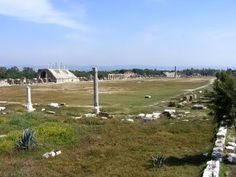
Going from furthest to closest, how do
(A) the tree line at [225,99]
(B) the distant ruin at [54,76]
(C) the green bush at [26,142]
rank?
(B) the distant ruin at [54,76] → (C) the green bush at [26,142] → (A) the tree line at [225,99]

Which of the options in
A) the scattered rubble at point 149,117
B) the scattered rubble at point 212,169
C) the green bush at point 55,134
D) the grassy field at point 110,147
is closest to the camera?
the scattered rubble at point 212,169

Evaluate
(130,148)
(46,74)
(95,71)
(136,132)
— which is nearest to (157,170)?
(130,148)

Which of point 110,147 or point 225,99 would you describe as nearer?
point 225,99

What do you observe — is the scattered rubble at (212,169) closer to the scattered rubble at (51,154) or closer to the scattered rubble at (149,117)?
the scattered rubble at (51,154)

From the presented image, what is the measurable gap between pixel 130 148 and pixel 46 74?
10486 cm

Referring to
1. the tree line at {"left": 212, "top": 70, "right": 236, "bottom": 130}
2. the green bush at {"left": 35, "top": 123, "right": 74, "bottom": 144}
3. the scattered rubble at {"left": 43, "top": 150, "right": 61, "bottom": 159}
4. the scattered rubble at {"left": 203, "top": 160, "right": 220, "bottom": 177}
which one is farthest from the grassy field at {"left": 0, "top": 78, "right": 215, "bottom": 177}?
the tree line at {"left": 212, "top": 70, "right": 236, "bottom": 130}

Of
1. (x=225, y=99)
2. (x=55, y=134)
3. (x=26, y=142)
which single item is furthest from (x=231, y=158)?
(x=55, y=134)

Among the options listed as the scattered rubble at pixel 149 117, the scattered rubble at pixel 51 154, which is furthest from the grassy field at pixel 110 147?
the scattered rubble at pixel 149 117

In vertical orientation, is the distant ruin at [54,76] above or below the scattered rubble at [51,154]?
above

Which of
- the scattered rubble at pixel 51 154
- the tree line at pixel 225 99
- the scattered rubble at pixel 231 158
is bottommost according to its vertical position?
the scattered rubble at pixel 51 154

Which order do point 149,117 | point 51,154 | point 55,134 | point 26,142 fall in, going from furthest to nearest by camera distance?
point 149,117 < point 55,134 < point 26,142 < point 51,154

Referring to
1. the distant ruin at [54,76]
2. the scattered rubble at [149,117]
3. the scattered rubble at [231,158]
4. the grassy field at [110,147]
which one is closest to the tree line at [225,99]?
the scattered rubble at [231,158]

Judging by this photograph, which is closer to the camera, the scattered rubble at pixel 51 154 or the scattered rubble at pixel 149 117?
the scattered rubble at pixel 51 154

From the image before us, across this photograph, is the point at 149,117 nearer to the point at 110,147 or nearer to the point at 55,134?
the point at 55,134
